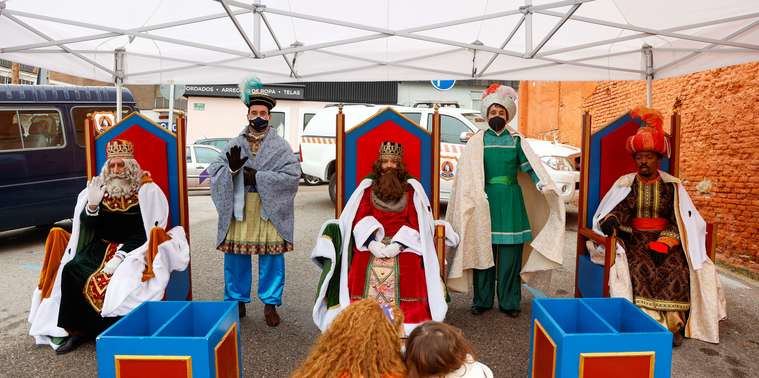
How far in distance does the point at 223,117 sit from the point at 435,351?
1842 cm

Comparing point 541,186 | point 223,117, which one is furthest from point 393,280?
point 223,117

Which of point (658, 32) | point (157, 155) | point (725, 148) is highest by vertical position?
point (658, 32)

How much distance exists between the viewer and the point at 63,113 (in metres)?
7.15

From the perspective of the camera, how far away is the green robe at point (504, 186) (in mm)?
4059

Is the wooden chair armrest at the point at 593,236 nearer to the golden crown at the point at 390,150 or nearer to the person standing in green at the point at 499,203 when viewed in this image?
the person standing in green at the point at 499,203

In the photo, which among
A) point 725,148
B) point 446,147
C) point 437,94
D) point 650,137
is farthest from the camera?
point 437,94

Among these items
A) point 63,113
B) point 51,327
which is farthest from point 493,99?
point 63,113

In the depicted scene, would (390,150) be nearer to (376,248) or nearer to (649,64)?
(376,248)

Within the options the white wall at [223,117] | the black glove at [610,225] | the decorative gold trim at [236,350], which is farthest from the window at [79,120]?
the white wall at [223,117]

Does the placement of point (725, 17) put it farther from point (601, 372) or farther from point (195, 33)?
point (195, 33)

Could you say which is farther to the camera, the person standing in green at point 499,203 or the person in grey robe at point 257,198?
the person standing in green at point 499,203

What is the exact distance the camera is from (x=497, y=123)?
4.09 meters

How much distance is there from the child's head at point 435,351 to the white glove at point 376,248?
5.11 feet

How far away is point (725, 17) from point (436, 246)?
273cm
